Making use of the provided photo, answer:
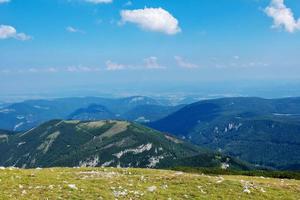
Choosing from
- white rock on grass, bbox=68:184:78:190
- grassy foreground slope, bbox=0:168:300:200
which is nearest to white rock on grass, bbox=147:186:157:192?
grassy foreground slope, bbox=0:168:300:200

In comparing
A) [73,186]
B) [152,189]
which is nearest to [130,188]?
[152,189]

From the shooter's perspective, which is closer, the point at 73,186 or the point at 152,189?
the point at 73,186

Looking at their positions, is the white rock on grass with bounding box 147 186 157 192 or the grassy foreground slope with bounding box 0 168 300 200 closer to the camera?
the grassy foreground slope with bounding box 0 168 300 200

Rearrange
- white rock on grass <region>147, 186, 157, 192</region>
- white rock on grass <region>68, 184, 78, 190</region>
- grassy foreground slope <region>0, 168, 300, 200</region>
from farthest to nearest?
white rock on grass <region>147, 186, 157, 192</region>, white rock on grass <region>68, 184, 78, 190</region>, grassy foreground slope <region>0, 168, 300, 200</region>

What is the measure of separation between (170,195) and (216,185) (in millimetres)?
5170

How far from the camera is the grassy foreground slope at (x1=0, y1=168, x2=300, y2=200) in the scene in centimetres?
2914

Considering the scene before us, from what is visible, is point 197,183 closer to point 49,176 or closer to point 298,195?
point 298,195

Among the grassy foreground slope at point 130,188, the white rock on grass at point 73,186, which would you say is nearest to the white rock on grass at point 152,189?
the grassy foreground slope at point 130,188

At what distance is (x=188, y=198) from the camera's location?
30312mm

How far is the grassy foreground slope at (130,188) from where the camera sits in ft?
95.6

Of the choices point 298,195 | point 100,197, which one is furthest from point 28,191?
point 298,195

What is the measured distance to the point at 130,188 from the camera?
31.5m

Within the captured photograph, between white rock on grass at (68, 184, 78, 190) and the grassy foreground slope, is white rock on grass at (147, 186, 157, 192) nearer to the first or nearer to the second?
the grassy foreground slope

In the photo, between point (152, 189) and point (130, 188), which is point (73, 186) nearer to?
point (130, 188)
